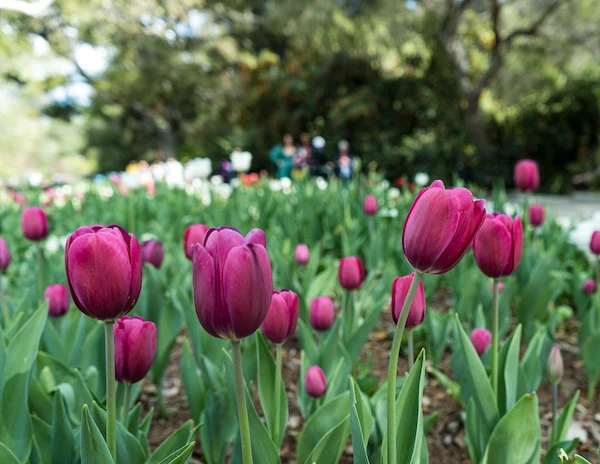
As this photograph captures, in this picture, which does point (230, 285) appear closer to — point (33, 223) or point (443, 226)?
point (443, 226)

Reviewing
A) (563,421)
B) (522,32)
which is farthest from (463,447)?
(522,32)

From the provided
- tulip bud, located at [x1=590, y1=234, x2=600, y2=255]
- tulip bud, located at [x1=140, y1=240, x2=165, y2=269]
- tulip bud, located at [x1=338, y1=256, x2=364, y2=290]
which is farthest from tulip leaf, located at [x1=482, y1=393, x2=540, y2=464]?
tulip bud, located at [x1=140, y1=240, x2=165, y2=269]

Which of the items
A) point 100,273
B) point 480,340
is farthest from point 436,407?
point 100,273

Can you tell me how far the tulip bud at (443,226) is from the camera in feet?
2.12

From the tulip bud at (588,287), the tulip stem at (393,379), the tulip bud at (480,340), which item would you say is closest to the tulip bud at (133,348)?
the tulip stem at (393,379)

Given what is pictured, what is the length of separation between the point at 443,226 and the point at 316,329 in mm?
671

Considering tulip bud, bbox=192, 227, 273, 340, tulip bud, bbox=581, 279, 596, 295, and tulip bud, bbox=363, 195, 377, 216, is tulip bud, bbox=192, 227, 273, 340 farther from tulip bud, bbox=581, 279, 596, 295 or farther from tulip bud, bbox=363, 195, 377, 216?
tulip bud, bbox=363, 195, 377, 216

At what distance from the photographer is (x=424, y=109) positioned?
13.6m

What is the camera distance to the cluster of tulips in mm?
612

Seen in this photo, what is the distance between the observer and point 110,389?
0.66m

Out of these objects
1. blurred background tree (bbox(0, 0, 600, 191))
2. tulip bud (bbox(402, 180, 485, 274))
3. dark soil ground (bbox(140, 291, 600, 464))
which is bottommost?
dark soil ground (bbox(140, 291, 600, 464))

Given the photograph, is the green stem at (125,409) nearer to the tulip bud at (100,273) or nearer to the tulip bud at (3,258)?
the tulip bud at (100,273)

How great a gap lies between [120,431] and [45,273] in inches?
49.1

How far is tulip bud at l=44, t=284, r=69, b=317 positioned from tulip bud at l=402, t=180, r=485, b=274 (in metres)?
0.99
